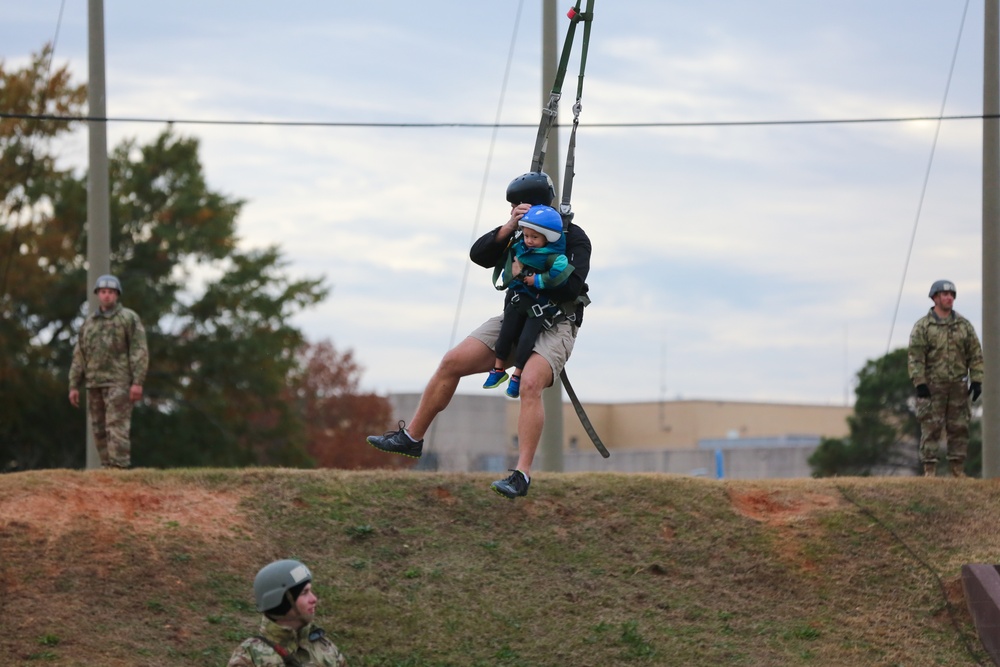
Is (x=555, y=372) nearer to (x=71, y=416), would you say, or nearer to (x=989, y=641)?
(x=989, y=641)

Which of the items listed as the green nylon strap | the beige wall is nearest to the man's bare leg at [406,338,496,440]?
the green nylon strap

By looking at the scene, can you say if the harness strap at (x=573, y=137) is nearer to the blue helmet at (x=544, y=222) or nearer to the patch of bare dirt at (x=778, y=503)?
the blue helmet at (x=544, y=222)

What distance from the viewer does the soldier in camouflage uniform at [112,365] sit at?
50.6ft

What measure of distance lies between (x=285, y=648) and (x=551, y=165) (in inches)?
424

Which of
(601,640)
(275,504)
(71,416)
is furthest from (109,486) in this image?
(71,416)

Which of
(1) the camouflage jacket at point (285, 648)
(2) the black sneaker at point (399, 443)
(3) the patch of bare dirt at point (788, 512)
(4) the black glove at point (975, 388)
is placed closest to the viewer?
(1) the camouflage jacket at point (285, 648)

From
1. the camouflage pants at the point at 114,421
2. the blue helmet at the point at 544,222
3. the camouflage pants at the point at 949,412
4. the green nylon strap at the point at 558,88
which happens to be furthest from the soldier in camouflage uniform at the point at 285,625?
the camouflage pants at the point at 949,412

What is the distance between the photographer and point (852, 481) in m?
15.8

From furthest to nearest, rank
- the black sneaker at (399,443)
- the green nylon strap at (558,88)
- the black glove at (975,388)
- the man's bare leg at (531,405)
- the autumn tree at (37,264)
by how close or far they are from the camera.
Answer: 1. the autumn tree at (37,264)
2. the black glove at (975,388)
3. the green nylon strap at (558,88)
4. the black sneaker at (399,443)
5. the man's bare leg at (531,405)

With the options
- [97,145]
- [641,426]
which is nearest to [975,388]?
[97,145]

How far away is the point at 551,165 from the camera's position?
56.4 ft

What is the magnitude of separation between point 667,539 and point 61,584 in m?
5.61

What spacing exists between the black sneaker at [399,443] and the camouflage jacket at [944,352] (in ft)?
24.5

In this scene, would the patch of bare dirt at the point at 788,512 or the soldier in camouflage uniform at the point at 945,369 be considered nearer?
the patch of bare dirt at the point at 788,512
